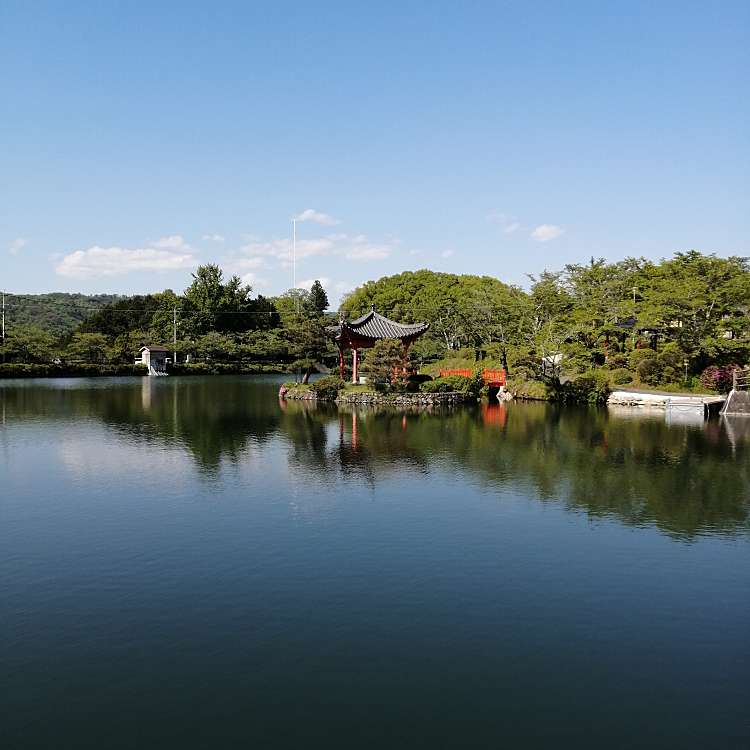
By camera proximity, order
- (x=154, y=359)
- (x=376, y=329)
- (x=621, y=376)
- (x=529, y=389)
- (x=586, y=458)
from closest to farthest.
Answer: (x=586, y=458), (x=621, y=376), (x=529, y=389), (x=376, y=329), (x=154, y=359)

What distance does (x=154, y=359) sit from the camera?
73562 millimetres

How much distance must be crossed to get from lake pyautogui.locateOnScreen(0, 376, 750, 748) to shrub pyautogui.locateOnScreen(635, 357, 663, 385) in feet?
68.2

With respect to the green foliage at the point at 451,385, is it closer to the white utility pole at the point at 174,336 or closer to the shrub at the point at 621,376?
the shrub at the point at 621,376

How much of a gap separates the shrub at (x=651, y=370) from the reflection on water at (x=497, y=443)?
6.72 metres

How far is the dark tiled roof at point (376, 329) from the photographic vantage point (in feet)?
151

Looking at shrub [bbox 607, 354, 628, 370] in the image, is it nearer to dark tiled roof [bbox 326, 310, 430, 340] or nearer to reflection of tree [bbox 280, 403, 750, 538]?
reflection of tree [bbox 280, 403, 750, 538]

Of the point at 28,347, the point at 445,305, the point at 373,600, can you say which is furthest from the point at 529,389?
the point at 28,347

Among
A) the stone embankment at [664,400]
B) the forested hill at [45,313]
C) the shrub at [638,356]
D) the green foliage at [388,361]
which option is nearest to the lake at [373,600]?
the stone embankment at [664,400]

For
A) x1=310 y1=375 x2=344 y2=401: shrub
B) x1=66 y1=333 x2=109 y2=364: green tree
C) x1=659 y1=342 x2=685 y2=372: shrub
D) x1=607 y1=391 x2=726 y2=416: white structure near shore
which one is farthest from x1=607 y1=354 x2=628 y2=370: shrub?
x1=66 y1=333 x2=109 y2=364: green tree

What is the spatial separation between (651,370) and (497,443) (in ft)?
71.6

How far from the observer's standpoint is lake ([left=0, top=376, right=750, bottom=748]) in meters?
8.00

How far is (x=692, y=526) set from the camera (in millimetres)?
15977

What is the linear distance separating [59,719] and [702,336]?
44.6 m

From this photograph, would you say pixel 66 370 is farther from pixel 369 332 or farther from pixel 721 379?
pixel 721 379
